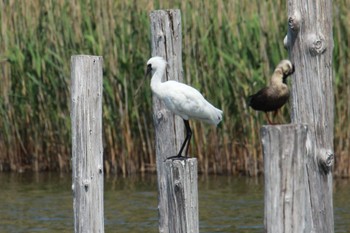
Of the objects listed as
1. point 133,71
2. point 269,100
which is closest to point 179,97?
point 269,100

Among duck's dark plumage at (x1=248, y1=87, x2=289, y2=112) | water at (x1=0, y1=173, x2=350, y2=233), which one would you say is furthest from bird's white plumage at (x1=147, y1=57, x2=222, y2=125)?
water at (x1=0, y1=173, x2=350, y2=233)

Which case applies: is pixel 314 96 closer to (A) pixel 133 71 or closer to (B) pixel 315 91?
(B) pixel 315 91

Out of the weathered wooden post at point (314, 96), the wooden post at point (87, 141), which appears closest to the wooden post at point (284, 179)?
the weathered wooden post at point (314, 96)

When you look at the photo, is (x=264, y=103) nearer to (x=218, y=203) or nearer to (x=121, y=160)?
(x=218, y=203)

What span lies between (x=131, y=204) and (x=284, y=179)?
7.35 metres

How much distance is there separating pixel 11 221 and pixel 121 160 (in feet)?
7.37

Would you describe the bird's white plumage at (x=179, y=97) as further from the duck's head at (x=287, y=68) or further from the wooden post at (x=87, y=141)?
the duck's head at (x=287, y=68)

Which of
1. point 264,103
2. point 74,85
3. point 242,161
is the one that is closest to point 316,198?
point 264,103

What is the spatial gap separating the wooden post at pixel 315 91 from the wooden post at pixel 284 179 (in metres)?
1.15

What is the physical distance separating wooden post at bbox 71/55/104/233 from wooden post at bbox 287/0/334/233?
1501 mm

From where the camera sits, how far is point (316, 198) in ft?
22.6

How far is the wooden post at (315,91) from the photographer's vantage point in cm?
685

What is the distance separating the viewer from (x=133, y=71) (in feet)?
45.1

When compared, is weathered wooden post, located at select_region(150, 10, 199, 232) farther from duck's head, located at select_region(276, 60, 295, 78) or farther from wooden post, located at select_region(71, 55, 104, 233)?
duck's head, located at select_region(276, 60, 295, 78)
